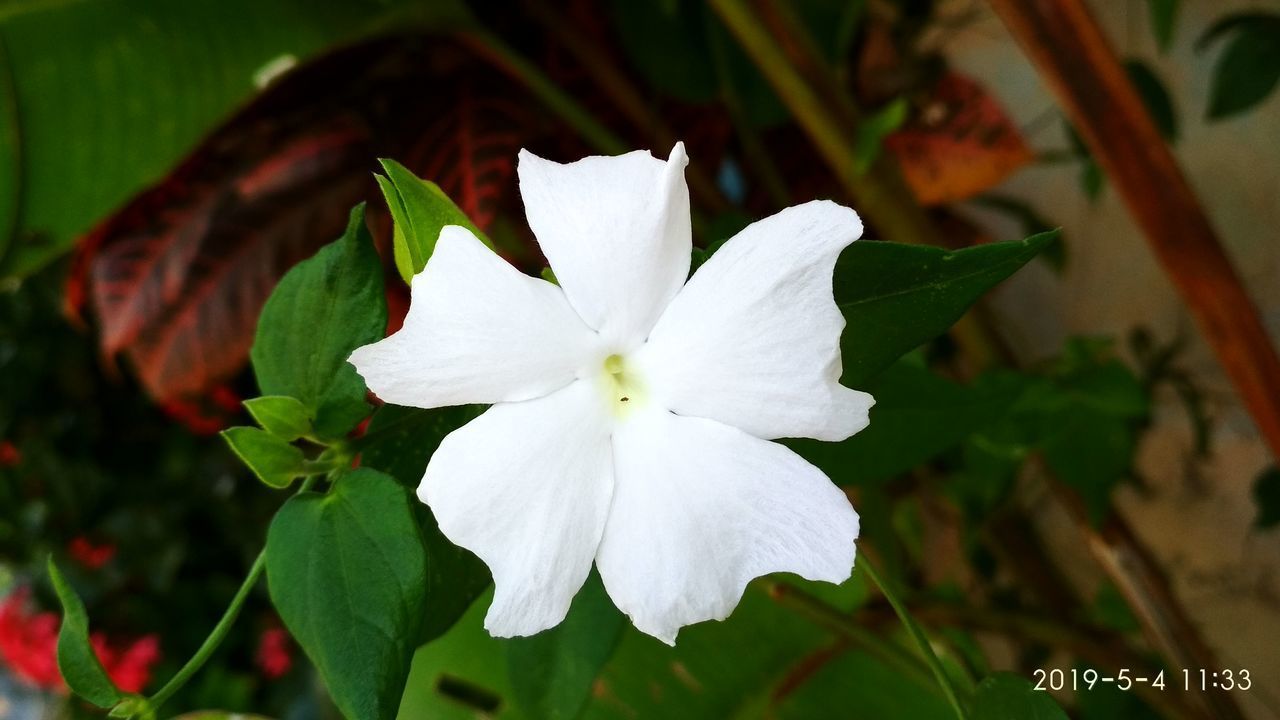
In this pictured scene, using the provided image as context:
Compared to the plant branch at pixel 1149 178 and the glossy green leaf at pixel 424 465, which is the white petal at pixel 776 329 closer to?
the glossy green leaf at pixel 424 465

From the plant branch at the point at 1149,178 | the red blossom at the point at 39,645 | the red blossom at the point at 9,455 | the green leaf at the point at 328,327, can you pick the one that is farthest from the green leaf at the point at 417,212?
the red blossom at the point at 9,455

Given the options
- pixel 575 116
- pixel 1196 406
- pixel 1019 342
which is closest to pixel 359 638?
pixel 575 116

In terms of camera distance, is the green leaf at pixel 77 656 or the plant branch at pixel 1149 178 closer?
the green leaf at pixel 77 656

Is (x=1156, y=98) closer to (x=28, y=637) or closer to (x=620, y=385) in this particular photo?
(x=620, y=385)

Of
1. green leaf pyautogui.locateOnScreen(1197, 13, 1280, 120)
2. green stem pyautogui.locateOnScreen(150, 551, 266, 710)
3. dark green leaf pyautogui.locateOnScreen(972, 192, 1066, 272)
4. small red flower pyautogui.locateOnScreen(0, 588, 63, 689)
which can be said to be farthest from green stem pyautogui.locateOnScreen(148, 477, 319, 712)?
small red flower pyautogui.locateOnScreen(0, 588, 63, 689)

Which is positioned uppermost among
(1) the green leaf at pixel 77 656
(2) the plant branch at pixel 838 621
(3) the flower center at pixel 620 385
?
(3) the flower center at pixel 620 385

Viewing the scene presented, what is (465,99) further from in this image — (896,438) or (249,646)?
(249,646)

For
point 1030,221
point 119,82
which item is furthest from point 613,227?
point 1030,221

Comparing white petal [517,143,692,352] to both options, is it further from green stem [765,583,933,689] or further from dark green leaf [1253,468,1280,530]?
dark green leaf [1253,468,1280,530]
